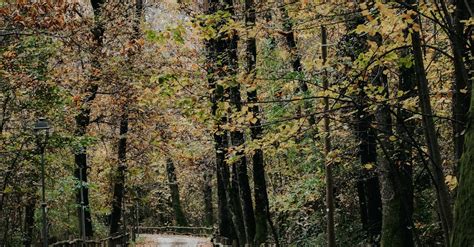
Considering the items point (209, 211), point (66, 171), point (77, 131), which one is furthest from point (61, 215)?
point (209, 211)

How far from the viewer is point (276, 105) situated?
38.4ft

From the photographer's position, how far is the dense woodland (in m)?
5.30

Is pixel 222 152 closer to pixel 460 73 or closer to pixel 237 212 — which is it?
pixel 237 212

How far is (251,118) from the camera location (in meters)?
6.25

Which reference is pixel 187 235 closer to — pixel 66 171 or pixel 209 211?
pixel 209 211

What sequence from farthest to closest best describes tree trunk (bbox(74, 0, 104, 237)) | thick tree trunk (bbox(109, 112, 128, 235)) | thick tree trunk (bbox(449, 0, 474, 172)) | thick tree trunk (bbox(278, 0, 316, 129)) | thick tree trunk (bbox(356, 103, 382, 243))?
thick tree trunk (bbox(109, 112, 128, 235)) → tree trunk (bbox(74, 0, 104, 237)) → thick tree trunk (bbox(356, 103, 382, 243)) → thick tree trunk (bbox(278, 0, 316, 129)) → thick tree trunk (bbox(449, 0, 474, 172))

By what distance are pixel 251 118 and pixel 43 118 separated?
929 centimetres

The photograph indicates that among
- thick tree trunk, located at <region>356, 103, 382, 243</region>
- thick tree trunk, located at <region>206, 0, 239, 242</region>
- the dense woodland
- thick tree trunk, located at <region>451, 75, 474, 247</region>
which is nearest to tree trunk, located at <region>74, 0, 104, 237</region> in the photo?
the dense woodland

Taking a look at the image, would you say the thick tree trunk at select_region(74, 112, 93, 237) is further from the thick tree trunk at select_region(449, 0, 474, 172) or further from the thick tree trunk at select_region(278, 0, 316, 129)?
the thick tree trunk at select_region(449, 0, 474, 172)

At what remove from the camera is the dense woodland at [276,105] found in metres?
5.30

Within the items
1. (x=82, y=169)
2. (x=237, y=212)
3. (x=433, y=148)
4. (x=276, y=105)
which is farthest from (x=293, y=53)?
(x=82, y=169)

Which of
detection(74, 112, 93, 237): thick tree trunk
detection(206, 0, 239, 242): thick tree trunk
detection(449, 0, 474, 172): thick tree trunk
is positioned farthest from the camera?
detection(74, 112, 93, 237): thick tree trunk

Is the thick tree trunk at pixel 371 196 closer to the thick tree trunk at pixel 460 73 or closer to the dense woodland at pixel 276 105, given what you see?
the dense woodland at pixel 276 105

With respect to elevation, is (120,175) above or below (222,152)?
below
